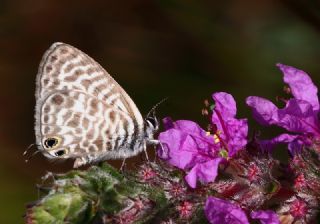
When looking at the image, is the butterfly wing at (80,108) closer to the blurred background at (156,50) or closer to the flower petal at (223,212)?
the flower petal at (223,212)

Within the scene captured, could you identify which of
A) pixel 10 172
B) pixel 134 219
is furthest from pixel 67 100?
pixel 10 172

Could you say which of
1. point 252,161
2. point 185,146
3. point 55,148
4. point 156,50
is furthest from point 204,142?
point 156,50

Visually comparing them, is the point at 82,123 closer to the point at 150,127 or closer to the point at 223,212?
the point at 150,127

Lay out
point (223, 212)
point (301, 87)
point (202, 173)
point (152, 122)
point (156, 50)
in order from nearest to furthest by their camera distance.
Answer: point (223, 212), point (202, 173), point (301, 87), point (152, 122), point (156, 50)

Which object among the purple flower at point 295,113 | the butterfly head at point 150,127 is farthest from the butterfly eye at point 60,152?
the purple flower at point 295,113

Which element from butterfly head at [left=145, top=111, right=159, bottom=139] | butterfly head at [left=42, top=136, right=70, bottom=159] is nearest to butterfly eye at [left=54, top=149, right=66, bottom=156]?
butterfly head at [left=42, top=136, right=70, bottom=159]
